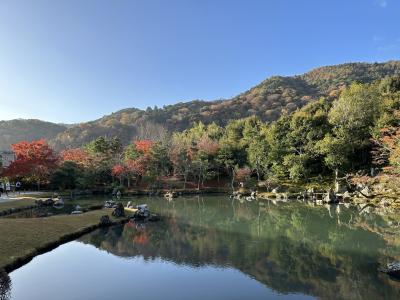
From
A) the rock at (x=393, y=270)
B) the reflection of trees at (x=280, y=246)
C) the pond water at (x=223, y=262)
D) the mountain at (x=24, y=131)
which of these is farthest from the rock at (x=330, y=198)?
the mountain at (x=24, y=131)

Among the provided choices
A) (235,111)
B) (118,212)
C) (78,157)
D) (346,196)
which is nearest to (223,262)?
(118,212)

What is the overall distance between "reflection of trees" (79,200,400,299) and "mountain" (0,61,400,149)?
69076mm

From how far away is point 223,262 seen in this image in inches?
558

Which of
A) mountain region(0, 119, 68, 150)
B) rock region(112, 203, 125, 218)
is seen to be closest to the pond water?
rock region(112, 203, 125, 218)

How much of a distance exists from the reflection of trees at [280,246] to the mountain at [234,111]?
6908 cm

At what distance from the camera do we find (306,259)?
1455 centimetres

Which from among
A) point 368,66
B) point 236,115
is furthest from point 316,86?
point 236,115

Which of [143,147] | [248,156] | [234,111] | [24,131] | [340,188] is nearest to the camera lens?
[340,188]

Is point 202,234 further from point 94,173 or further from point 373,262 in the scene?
point 94,173

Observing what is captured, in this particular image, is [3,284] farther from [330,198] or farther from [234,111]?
[234,111]

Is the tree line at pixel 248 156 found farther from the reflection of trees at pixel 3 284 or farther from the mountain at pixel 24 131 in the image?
the mountain at pixel 24 131

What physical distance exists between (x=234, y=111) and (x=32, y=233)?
91.8 m

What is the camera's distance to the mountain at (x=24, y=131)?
11512cm

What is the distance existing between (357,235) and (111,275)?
44.8 feet
